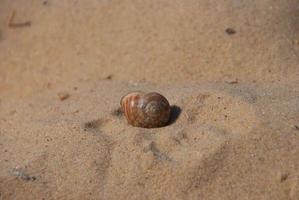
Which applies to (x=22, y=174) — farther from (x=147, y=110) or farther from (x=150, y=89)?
(x=150, y=89)

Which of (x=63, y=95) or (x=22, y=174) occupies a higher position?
(x=22, y=174)

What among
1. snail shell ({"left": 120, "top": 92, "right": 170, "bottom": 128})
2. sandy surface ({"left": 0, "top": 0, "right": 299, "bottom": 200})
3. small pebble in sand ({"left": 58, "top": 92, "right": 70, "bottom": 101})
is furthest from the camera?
small pebble in sand ({"left": 58, "top": 92, "right": 70, "bottom": 101})

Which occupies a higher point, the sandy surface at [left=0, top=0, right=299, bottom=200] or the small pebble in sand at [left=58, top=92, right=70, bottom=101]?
the sandy surface at [left=0, top=0, right=299, bottom=200]

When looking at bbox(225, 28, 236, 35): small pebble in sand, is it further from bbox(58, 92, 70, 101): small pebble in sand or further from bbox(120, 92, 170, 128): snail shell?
bbox(58, 92, 70, 101): small pebble in sand

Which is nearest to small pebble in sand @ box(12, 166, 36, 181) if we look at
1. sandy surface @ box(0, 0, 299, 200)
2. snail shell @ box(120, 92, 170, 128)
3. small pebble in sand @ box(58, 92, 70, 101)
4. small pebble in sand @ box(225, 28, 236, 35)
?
sandy surface @ box(0, 0, 299, 200)

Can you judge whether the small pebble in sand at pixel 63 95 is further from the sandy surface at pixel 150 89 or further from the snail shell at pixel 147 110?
the snail shell at pixel 147 110

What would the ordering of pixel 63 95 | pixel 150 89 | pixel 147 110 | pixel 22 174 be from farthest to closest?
pixel 63 95 < pixel 150 89 < pixel 147 110 < pixel 22 174

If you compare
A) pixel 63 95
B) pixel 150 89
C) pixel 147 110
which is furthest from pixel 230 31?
pixel 63 95
